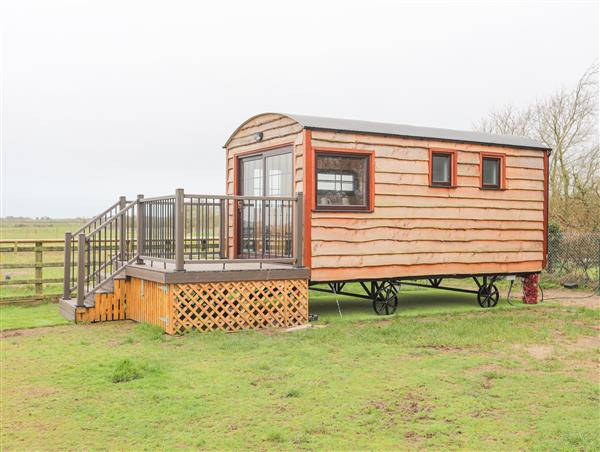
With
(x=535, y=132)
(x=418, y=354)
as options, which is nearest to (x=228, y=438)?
(x=418, y=354)

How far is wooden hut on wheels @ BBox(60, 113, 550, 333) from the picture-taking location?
934 cm

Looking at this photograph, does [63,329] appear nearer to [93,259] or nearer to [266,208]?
[93,259]

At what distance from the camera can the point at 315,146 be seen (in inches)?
386

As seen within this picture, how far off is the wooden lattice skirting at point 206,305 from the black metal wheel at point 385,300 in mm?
1626

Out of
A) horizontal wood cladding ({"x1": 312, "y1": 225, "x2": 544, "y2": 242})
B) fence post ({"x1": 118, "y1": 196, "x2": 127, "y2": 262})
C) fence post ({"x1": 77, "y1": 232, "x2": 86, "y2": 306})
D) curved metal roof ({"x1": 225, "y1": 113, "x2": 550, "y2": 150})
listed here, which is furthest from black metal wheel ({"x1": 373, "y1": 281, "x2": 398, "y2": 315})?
fence post ({"x1": 77, "y1": 232, "x2": 86, "y2": 306})

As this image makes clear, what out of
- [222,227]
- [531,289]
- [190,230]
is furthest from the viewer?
[531,289]

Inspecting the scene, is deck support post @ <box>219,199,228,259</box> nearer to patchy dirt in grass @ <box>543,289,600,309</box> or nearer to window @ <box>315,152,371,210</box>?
window @ <box>315,152,371,210</box>

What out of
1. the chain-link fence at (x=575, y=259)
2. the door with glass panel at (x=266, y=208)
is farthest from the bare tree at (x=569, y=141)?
the door with glass panel at (x=266, y=208)

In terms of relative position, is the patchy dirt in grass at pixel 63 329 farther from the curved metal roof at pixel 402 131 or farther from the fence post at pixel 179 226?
the curved metal roof at pixel 402 131

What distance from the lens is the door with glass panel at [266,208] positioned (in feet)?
33.0

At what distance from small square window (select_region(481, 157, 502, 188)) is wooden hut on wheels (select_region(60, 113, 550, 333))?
0.03 m

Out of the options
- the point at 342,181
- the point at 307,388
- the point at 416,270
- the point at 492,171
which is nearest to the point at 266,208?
the point at 342,181

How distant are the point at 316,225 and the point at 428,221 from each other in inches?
95.7

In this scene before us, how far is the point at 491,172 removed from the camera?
12.1 m
